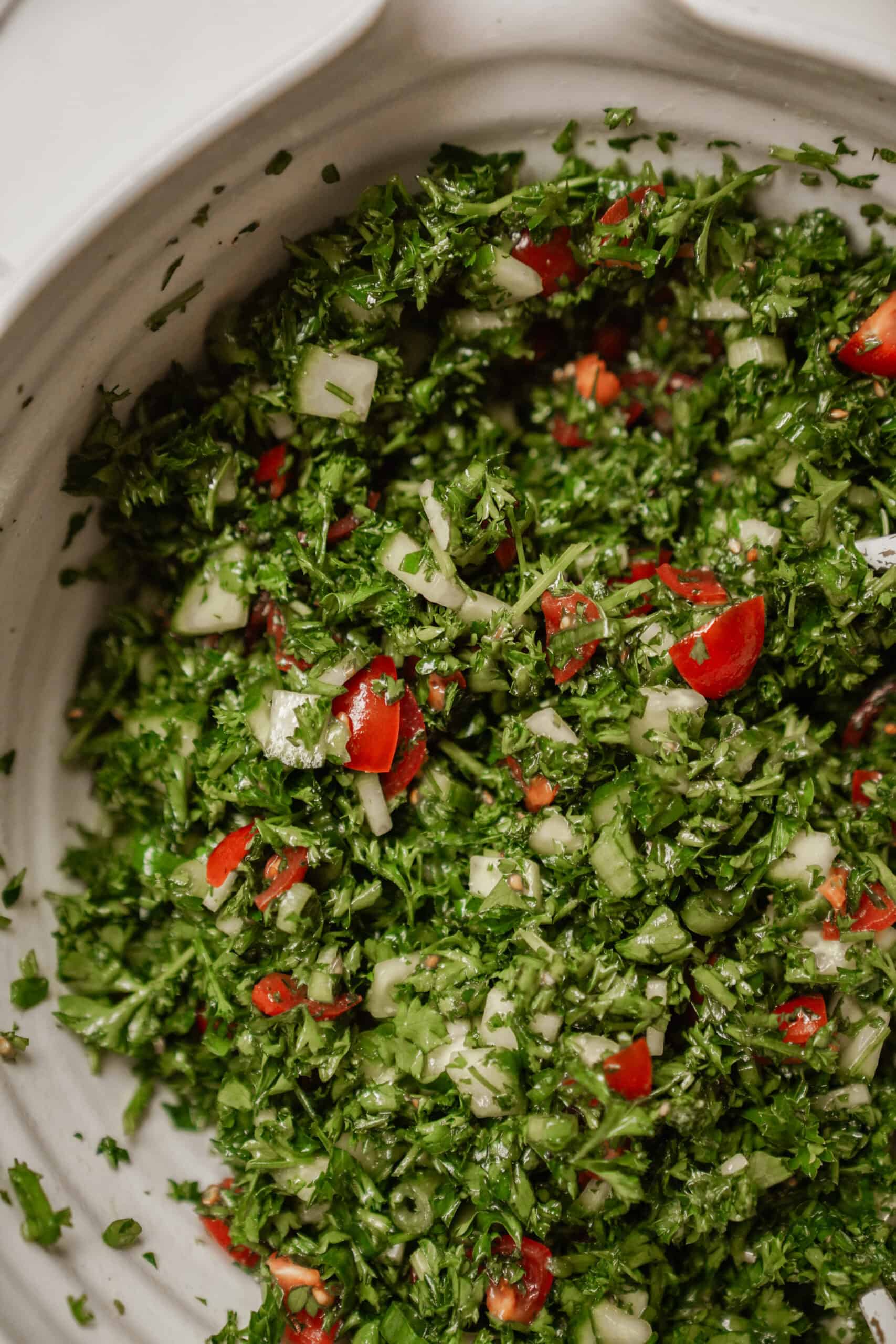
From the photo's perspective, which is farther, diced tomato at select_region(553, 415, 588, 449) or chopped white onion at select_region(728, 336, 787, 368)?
diced tomato at select_region(553, 415, 588, 449)

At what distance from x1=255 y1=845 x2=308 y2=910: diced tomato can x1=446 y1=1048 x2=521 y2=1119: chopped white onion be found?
15.8 inches

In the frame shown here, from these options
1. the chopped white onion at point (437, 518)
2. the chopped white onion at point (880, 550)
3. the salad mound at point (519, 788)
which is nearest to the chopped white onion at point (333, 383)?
the salad mound at point (519, 788)

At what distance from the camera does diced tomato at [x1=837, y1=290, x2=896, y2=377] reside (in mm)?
1690

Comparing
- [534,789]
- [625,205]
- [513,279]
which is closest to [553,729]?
[534,789]

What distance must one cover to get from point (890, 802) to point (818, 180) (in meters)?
1.06

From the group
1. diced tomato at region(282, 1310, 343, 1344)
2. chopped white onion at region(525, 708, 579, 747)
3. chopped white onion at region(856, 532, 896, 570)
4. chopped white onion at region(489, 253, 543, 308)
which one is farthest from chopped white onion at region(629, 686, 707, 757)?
diced tomato at region(282, 1310, 343, 1344)

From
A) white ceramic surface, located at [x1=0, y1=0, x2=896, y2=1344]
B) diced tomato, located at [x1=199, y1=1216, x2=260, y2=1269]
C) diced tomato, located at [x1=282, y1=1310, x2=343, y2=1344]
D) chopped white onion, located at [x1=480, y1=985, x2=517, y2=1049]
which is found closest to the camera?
white ceramic surface, located at [x1=0, y1=0, x2=896, y2=1344]

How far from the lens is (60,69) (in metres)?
1.51

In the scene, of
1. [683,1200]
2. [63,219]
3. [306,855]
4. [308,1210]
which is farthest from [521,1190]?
[63,219]

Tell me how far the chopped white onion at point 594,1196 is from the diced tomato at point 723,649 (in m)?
0.84

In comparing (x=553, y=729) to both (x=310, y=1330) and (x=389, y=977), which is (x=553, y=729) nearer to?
(x=389, y=977)

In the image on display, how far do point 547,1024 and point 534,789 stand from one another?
385 millimetres

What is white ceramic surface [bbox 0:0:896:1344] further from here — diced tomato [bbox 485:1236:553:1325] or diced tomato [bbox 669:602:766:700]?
diced tomato [bbox 669:602:766:700]

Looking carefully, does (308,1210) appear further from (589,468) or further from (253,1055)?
(589,468)
